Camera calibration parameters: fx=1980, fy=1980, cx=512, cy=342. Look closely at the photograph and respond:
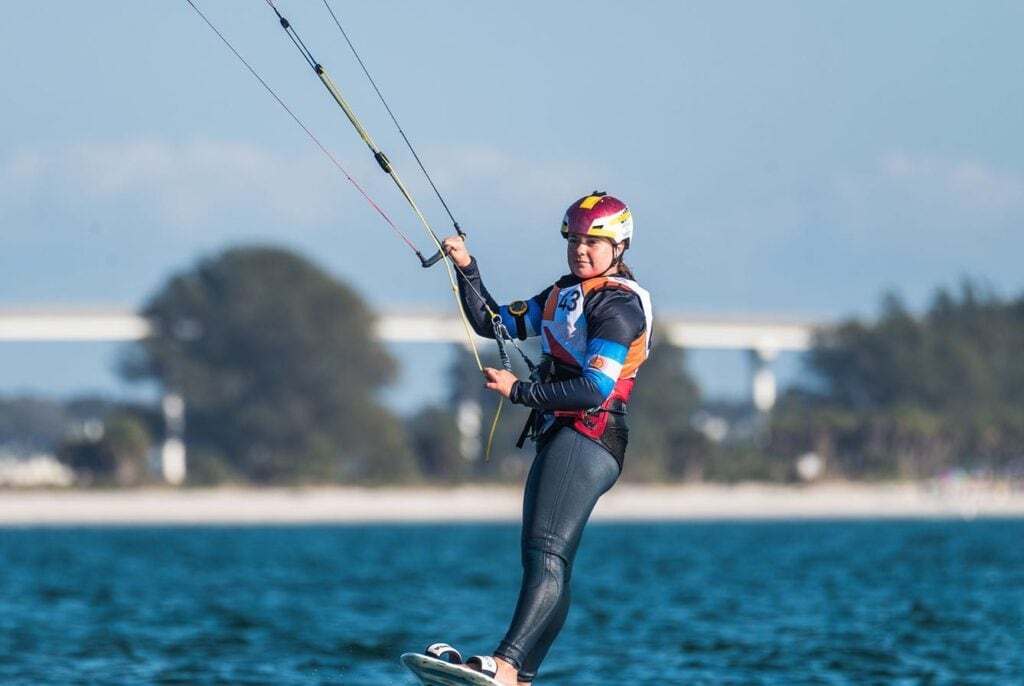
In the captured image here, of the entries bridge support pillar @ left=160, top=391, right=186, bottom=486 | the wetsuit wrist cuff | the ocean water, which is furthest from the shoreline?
the wetsuit wrist cuff

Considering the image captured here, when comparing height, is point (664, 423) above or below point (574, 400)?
above

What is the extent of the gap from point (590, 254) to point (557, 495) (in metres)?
1.29

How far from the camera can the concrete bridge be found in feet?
355

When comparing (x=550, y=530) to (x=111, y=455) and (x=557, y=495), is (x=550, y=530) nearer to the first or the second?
(x=557, y=495)

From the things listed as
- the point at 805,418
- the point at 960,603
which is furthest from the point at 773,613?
the point at 805,418

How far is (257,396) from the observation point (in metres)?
109

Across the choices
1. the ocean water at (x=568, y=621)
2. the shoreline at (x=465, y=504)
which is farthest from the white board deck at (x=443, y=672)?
the shoreline at (x=465, y=504)

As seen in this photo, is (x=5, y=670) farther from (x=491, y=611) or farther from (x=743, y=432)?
(x=743, y=432)

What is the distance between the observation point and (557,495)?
1041 centimetres

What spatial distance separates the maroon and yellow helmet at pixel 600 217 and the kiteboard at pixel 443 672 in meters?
2.36

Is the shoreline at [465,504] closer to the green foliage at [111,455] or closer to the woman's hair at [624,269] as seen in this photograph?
the green foliage at [111,455]

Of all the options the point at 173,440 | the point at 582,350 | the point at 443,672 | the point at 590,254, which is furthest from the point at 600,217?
the point at 173,440

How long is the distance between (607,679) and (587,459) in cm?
701

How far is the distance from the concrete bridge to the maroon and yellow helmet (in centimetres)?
9586
